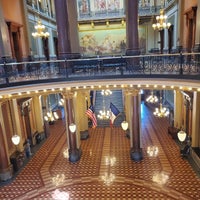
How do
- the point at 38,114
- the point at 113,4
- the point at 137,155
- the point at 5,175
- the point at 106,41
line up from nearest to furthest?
1. the point at 5,175
2. the point at 137,155
3. the point at 38,114
4. the point at 113,4
5. the point at 106,41

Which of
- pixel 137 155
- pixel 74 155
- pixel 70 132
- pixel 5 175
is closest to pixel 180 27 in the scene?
pixel 137 155

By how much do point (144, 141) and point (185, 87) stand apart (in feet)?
18.8

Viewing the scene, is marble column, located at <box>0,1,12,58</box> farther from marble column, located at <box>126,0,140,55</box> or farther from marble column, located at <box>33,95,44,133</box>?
A: marble column, located at <box>126,0,140,55</box>

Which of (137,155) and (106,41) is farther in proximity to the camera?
(106,41)

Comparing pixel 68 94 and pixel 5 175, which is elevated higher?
pixel 68 94

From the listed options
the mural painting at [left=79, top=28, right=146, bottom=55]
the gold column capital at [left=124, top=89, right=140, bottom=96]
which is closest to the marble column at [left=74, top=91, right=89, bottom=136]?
the gold column capital at [left=124, top=89, right=140, bottom=96]

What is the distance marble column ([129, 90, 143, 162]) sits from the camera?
32.9 ft

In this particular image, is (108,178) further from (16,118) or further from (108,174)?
(16,118)

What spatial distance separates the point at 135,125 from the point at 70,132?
3196 mm

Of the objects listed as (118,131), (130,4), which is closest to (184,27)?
(130,4)

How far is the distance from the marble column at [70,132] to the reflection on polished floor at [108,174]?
15.1 inches

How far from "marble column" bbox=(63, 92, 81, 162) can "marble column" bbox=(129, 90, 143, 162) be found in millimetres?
2725

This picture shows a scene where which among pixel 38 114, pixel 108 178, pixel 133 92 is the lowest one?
pixel 108 178

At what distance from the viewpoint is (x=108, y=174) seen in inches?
377
